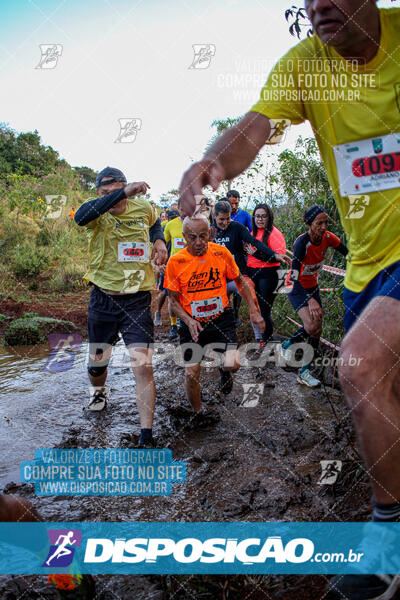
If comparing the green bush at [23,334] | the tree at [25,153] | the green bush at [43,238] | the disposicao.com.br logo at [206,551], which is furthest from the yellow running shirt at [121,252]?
the tree at [25,153]

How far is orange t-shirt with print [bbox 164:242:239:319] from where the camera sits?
4.17m

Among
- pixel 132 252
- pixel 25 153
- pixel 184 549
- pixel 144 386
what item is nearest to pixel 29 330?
pixel 132 252

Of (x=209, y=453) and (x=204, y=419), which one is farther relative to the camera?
(x=204, y=419)

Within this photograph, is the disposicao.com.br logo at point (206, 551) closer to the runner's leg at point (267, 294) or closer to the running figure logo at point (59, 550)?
the running figure logo at point (59, 550)

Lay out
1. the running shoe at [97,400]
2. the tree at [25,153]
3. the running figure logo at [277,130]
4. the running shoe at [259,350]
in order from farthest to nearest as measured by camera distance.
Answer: the tree at [25,153], the running shoe at [259,350], the running shoe at [97,400], the running figure logo at [277,130]

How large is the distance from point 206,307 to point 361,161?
279cm

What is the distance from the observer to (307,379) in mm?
5125

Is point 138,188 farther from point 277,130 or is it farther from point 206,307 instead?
point 277,130

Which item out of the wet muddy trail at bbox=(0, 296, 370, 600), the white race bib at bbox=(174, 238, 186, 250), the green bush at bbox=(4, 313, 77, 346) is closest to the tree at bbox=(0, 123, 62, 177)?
the green bush at bbox=(4, 313, 77, 346)

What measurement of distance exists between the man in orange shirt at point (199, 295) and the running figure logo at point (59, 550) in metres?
2.08

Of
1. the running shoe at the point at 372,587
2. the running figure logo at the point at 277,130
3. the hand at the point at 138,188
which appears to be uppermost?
the hand at the point at 138,188

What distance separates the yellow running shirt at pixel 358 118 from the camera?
1.45 metres

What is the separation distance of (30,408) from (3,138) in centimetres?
2560

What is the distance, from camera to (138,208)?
13.6ft
